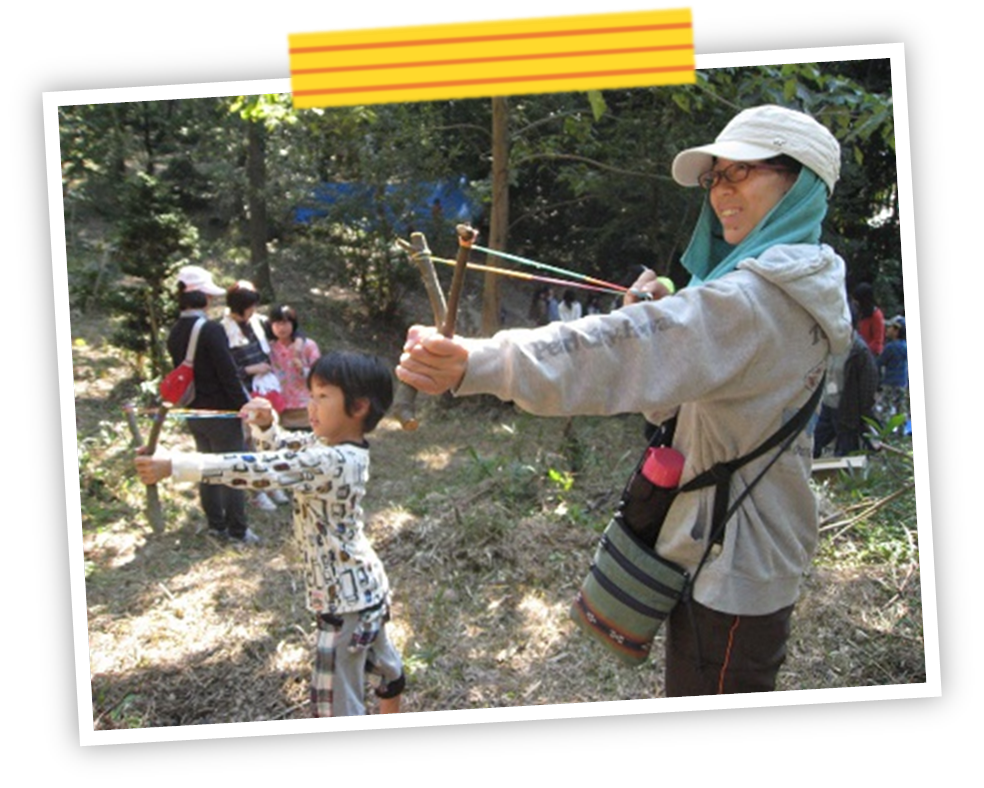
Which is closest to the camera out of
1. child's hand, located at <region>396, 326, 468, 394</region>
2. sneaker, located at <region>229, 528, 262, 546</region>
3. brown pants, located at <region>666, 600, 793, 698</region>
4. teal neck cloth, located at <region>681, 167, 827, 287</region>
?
child's hand, located at <region>396, 326, 468, 394</region>

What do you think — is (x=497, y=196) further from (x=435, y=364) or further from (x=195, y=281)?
(x=435, y=364)

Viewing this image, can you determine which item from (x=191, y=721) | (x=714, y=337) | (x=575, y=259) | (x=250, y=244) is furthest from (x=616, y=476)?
(x=250, y=244)

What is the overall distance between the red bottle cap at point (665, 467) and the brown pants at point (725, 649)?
30cm

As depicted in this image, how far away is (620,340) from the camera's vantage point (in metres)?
1.64

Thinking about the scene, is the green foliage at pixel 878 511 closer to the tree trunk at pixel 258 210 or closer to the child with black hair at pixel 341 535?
the child with black hair at pixel 341 535

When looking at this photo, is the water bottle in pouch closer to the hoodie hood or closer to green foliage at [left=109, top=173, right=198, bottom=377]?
the hoodie hood

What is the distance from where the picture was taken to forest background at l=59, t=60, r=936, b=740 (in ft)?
23.7

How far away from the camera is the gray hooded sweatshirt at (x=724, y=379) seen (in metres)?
1.62

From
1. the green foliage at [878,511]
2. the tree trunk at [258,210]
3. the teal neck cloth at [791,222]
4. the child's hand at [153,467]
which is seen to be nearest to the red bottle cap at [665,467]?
the teal neck cloth at [791,222]

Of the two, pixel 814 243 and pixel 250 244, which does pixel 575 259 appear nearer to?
pixel 250 244

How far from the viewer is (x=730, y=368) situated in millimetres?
1683

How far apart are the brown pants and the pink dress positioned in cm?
410

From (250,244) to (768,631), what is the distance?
9961 millimetres

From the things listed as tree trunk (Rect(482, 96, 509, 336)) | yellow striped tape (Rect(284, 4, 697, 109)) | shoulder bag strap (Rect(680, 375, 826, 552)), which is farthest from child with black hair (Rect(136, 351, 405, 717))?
tree trunk (Rect(482, 96, 509, 336))
